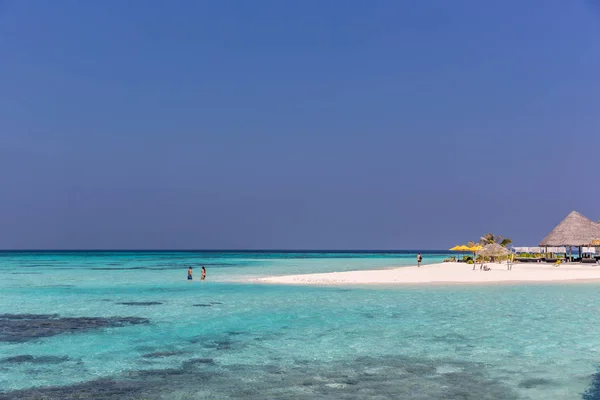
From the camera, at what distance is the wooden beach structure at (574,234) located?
5069 centimetres

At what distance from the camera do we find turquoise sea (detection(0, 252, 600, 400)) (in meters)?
10.6

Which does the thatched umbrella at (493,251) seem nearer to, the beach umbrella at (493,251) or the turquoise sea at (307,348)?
the beach umbrella at (493,251)

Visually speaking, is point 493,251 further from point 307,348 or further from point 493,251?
point 307,348

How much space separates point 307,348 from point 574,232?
45.0 meters

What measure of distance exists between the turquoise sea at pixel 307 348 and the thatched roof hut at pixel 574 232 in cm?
2699

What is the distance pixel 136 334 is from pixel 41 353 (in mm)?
3371

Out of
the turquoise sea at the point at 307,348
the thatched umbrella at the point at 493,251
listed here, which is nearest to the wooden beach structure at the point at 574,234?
the thatched umbrella at the point at 493,251

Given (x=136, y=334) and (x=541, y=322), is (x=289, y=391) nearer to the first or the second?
(x=136, y=334)

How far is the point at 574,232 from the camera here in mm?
51688

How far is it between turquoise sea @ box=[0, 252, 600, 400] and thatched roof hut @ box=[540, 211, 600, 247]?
88.5ft

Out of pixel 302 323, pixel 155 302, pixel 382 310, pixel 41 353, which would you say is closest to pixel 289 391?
pixel 41 353

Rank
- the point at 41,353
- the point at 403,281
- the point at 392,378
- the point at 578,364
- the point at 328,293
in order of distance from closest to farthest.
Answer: the point at 392,378 < the point at 578,364 < the point at 41,353 < the point at 328,293 < the point at 403,281

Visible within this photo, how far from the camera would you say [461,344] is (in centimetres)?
1473

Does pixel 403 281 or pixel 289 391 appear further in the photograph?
pixel 403 281
